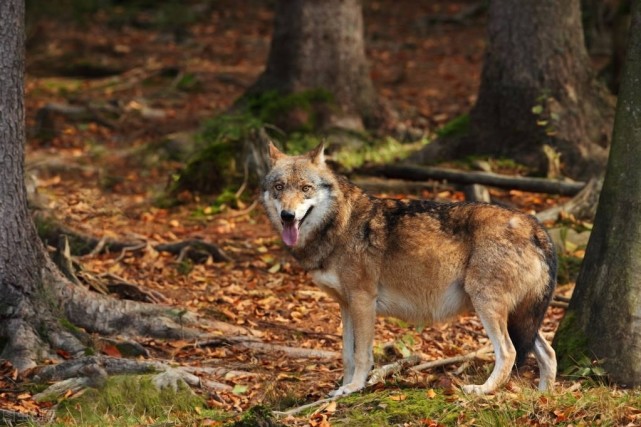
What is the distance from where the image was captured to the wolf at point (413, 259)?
797 centimetres

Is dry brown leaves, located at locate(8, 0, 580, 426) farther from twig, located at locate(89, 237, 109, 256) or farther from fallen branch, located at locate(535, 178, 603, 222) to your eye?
fallen branch, located at locate(535, 178, 603, 222)

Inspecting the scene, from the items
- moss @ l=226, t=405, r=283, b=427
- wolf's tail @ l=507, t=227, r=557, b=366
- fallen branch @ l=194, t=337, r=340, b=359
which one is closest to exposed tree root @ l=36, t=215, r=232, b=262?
fallen branch @ l=194, t=337, r=340, b=359

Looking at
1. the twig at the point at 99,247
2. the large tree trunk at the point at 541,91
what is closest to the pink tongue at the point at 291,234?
the twig at the point at 99,247

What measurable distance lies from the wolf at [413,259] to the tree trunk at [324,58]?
7915mm

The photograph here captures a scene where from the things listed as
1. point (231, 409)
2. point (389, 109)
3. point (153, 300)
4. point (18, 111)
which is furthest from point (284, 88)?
point (231, 409)

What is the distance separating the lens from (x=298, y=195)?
832 centimetres

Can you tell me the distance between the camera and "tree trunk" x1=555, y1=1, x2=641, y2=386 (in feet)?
26.8

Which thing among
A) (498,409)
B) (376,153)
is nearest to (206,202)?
(376,153)

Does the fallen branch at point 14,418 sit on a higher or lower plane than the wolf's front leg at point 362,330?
lower

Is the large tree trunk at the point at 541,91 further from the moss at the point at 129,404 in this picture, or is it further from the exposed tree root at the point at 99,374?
the moss at the point at 129,404

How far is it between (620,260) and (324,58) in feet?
29.8

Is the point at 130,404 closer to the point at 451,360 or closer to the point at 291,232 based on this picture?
the point at 291,232

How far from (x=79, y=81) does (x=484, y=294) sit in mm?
15669

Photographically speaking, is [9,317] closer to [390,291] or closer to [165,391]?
[165,391]
